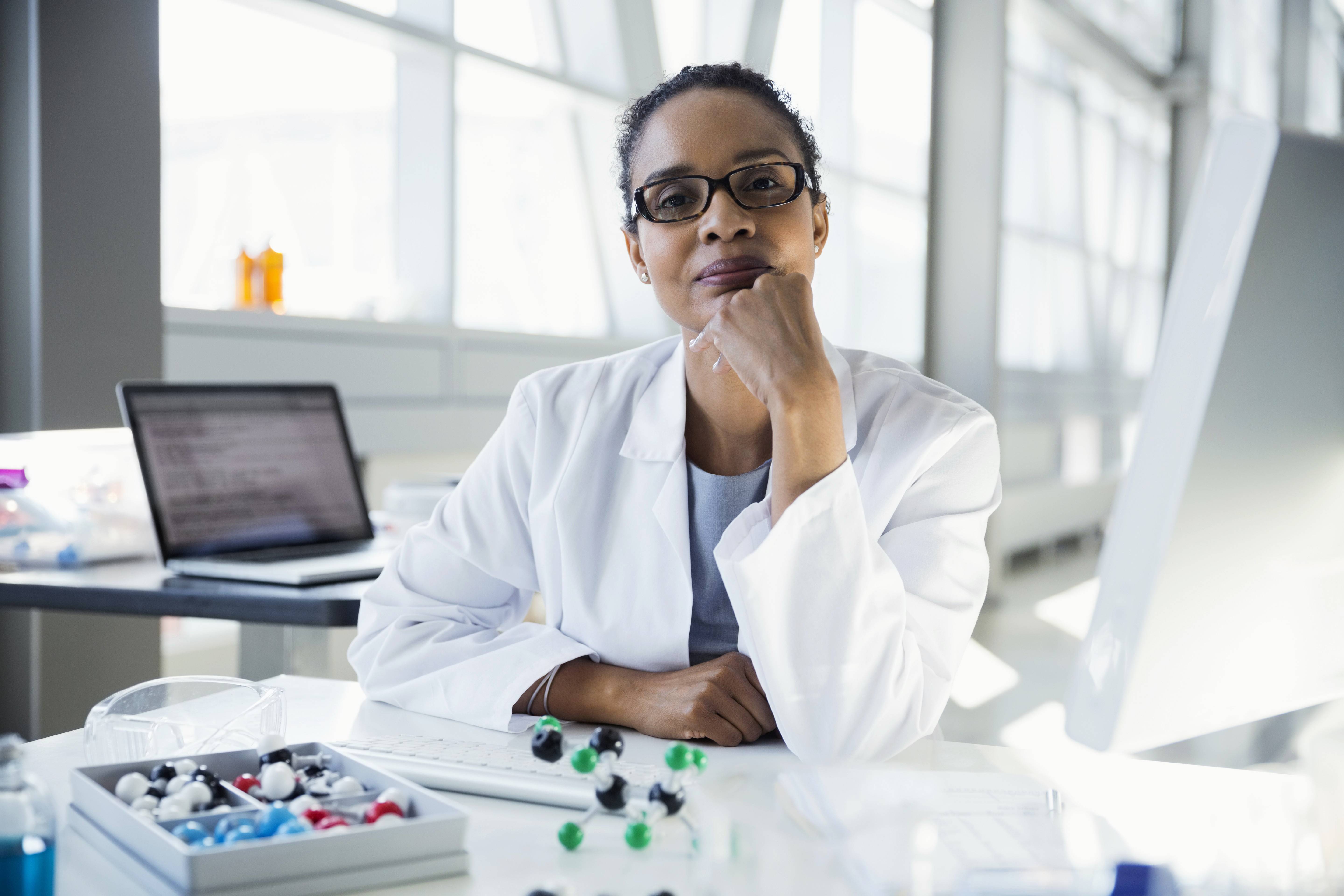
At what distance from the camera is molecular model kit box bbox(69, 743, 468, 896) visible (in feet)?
2.26

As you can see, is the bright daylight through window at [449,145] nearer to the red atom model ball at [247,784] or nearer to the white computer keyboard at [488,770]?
the white computer keyboard at [488,770]

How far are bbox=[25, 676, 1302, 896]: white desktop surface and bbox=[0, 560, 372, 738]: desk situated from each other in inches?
21.4

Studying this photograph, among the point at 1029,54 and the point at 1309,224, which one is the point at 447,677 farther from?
the point at 1029,54

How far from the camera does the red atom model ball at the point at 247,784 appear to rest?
2.68 ft

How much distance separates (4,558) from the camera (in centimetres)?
193

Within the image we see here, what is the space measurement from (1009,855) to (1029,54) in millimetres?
8619

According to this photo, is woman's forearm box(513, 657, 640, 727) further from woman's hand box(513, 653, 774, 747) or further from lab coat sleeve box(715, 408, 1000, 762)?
lab coat sleeve box(715, 408, 1000, 762)

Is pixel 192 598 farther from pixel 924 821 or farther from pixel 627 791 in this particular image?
pixel 924 821

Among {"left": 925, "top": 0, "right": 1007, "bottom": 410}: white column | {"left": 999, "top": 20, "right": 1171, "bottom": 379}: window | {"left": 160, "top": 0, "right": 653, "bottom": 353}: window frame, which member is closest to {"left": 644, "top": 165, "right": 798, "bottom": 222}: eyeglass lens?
{"left": 160, "top": 0, "right": 653, "bottom": 353}: window frame

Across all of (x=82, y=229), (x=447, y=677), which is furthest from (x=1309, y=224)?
(x=82, y=229)

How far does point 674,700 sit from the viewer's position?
118 centimetres

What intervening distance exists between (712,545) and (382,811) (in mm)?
715

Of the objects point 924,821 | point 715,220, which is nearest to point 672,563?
point 715,220

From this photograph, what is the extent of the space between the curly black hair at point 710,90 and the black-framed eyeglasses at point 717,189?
2.6 inches
